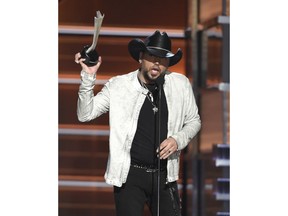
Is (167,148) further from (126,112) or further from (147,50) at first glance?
(147,50)

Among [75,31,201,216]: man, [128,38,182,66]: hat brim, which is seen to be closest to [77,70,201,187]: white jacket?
[75,31,201,216]: man

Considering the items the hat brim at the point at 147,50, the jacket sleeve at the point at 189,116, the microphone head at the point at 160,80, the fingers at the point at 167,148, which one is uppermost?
the hat brim at the point at 147,50

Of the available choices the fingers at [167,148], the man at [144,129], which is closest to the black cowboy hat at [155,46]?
the man at [144,129]

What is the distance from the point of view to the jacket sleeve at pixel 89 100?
257 inches

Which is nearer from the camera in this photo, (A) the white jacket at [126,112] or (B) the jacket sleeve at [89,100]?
(B) the jacket sleeve at [89,100]

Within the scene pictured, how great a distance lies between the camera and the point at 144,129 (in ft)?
21.9

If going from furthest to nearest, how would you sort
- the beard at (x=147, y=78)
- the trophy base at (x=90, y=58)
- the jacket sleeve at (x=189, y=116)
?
1. the jacket sleeve at (x=189, y=116)
2. the beard at (x=147, y=78)
3. the trophy base at (x=90, y=58)

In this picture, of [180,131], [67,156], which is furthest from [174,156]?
[67,156]

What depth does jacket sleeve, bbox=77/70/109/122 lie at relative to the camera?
257 inches

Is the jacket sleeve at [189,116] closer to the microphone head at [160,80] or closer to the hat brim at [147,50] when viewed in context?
the hat brim at [147,50]

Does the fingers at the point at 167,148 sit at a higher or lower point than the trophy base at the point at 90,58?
lower

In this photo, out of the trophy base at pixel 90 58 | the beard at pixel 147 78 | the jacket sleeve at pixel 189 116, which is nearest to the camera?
the trophy base at pixel 90 58
